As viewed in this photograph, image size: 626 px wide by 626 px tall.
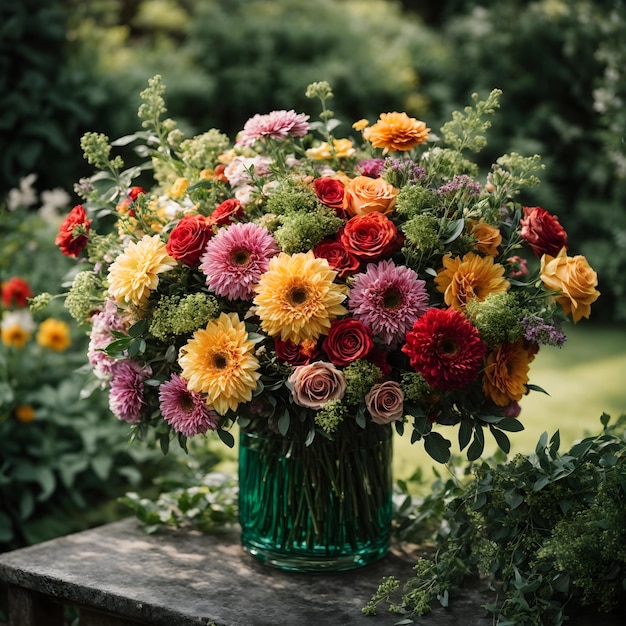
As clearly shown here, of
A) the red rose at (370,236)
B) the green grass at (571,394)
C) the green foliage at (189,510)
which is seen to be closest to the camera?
the red rose at (370,236)

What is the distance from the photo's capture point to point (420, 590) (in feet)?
6.11

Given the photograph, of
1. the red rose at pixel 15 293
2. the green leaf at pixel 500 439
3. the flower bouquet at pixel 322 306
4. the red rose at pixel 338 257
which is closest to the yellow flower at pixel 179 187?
the flower bouquet at pixel 322 306

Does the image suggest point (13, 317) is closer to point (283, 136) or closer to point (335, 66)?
point (283, 136)

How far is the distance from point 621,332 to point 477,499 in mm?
4985

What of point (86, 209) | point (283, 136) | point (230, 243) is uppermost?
point (283, 136)

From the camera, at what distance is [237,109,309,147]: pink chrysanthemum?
76.9 inches

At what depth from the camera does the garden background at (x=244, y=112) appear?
3273mm

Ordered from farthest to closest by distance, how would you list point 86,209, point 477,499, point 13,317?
point 13,317
point 86,209
point 477,499

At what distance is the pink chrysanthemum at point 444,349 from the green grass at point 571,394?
6.13 feet

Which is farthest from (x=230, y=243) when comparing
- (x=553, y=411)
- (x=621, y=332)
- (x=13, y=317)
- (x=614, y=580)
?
Answer: (x=621, y=332)

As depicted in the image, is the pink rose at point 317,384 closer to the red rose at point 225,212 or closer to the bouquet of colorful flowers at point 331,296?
the bouquet of colorful flowers at point 331,296

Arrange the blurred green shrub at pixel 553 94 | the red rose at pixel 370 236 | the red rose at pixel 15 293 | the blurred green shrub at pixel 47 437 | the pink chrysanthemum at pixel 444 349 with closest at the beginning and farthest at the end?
the pink chrysanthemum at pixel 444 349 → the red rose at pixel 370 236 → the blurred green shrub at pixel 47 437 → the red rose at pixel 15 293 → the blurred green shrub at pixel 553 94

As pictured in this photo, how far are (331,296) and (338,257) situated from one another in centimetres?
11

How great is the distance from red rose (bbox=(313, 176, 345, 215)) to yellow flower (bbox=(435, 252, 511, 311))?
0.84 ft
